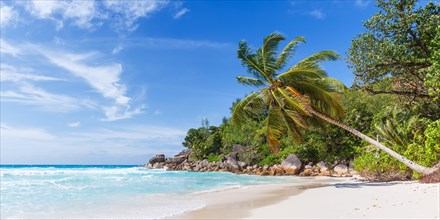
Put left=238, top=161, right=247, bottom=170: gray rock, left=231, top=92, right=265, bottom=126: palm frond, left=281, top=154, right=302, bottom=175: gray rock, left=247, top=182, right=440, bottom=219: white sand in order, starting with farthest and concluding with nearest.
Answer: left=238, top=161, right=247, bottom=170: gray rock, left=281, top=154, right=302, bottom=175: gray rock, left=231, top=92, right=265, bottom=126: palm frond, left=247, top=182, right=440, bottom=219: white sand

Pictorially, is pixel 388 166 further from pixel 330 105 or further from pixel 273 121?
pixel 273 121

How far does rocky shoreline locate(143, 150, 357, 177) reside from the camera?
99.6ft

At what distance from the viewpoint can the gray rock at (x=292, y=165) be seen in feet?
108

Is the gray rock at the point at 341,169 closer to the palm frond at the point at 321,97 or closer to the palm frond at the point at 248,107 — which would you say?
the palm frond at the point at 321,97

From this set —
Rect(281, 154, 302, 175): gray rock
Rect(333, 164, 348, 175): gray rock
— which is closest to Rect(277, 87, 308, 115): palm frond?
Rect(333, 164, 348, 175): gray rock

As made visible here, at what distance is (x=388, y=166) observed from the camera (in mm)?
15906

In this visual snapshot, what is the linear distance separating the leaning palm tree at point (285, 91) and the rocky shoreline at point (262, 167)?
14.4m

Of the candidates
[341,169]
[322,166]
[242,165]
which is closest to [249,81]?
[341,169]

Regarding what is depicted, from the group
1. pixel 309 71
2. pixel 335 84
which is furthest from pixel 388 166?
pixel 309 71

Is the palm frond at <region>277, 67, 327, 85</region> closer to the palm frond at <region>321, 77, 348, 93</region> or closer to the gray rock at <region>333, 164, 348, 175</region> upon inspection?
the palm frond at <region>321, 77, 348, 93</region>

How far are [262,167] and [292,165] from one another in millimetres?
6503

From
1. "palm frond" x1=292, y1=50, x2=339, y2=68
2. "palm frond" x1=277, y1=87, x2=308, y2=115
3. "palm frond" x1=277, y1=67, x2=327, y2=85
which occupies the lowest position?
"palm frond" x1=277, y1=87, x2=308, y2=115

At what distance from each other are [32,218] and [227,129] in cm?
4741

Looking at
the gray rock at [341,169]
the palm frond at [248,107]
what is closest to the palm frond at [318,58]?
the palm frond at [248,107]
